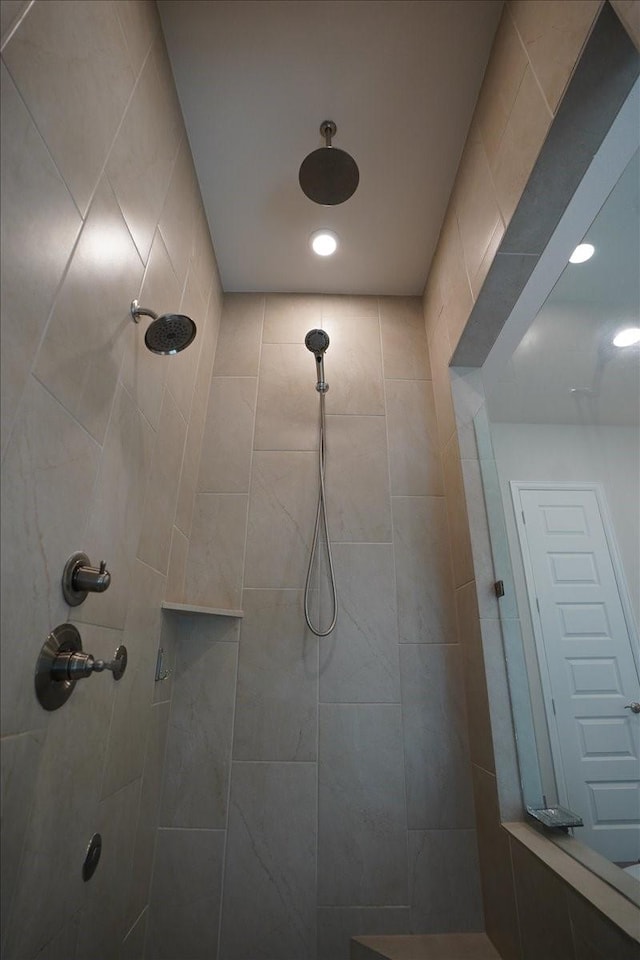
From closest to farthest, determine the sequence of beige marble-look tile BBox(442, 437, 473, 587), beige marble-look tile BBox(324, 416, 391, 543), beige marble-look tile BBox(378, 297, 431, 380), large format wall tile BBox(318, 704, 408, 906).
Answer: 1. large format wall tile BBox(318, 704, 408, 906)
2. beige marble-look tile BBox(442, 437, 473, 587)
3. beige marble-look tile BBox(324, 416, 391, 543)
4. beige marble-look tile BBox(378, 297, 431, 380)

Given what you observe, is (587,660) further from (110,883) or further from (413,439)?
(110,883)

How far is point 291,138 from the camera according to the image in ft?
4.45

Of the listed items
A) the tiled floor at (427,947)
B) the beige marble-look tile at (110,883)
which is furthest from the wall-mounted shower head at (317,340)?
the tiled floor at (427,947)

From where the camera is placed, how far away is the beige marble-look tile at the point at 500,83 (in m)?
1.04

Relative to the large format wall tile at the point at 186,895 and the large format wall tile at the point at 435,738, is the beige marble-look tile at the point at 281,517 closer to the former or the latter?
the large format wall tile at the point at 435,738

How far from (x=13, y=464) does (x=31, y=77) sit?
22.5 inches

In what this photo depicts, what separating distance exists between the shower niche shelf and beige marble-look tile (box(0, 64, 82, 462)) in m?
0.78

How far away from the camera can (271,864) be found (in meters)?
1.14

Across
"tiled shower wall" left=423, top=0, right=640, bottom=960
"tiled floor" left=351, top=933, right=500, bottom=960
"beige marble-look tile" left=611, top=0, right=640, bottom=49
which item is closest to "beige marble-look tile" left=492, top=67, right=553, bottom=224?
"tiled shower wall" left=423, top=0, right=640, bottom=960

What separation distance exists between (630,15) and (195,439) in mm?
1423

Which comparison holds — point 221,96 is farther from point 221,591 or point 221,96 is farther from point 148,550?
point 221,591

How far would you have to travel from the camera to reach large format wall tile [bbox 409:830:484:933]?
1.11m

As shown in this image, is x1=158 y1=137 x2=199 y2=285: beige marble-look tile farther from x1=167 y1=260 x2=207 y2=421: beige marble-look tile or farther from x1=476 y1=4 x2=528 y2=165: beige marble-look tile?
x1=476 y1=4 x2=528 y2=165: beige marble-look tile

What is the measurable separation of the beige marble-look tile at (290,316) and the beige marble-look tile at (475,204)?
68cm
